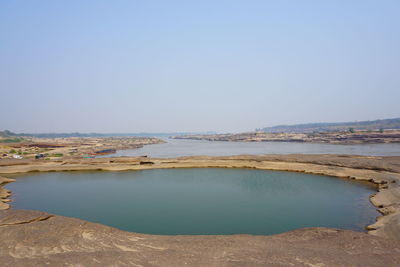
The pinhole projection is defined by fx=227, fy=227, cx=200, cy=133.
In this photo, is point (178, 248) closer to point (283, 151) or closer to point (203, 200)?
point (203, 200)

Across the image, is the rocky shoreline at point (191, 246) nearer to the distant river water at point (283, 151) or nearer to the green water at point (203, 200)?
the green water at point (203, 200)

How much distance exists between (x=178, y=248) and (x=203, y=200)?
1475 cm

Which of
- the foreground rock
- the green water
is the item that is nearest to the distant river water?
the green water

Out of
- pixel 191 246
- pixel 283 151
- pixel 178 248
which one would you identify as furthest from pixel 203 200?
pixel 283 151

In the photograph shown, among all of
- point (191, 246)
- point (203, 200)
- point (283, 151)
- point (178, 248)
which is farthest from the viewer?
point (283, 151)

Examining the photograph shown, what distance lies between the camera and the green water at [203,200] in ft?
68.3

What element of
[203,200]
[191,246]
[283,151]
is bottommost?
[203,200]

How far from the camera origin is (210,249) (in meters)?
13.8

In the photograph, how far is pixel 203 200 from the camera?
94.1 feet

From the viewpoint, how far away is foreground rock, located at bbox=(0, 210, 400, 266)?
12.0 meters

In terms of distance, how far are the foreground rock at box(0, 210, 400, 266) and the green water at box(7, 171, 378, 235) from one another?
368cm

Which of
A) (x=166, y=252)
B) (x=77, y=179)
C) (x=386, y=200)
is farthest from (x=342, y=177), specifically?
(x=77, y=179)

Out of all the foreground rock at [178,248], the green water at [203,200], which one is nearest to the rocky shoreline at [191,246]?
the foreground rock at [178,248]

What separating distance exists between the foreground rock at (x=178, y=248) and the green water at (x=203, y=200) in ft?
12.1
